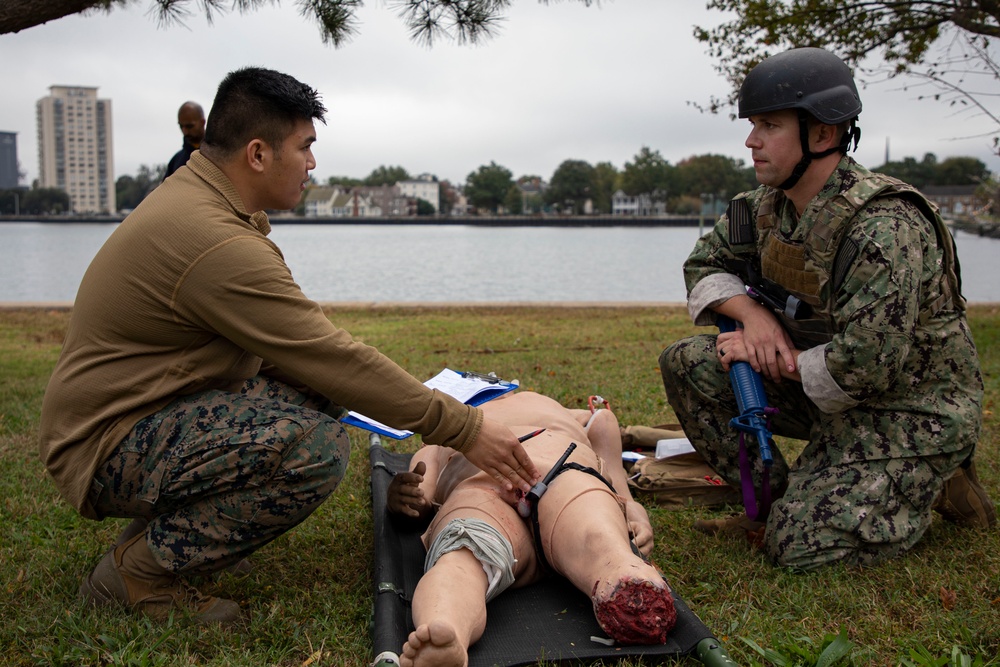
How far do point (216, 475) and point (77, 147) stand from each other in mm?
142720

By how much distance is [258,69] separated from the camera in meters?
2.82

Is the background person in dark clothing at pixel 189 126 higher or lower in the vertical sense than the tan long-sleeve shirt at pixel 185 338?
higher

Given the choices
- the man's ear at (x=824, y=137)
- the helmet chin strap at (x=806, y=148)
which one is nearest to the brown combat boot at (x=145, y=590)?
the helmet chin strap at (x=806, y=148)

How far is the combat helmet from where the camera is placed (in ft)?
10.8

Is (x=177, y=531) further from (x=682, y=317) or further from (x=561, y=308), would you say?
(x=561, y=308)

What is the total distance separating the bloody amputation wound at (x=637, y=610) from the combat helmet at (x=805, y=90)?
1837 mm

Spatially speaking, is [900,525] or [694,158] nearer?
[900,525]

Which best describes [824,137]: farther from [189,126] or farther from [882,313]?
[189,126]

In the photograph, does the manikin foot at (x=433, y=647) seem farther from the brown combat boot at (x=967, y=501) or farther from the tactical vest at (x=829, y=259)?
the brown combat boot at (x=967, y=501)

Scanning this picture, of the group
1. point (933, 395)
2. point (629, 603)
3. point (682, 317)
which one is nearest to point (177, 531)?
point (629, 603)

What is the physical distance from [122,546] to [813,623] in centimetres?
218

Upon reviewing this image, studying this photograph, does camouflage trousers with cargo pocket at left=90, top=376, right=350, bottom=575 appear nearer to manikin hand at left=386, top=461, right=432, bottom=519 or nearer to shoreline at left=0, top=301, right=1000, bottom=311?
manikin hand at left=386, top=461, right=432, bottom=519

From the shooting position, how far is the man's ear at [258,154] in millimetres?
2766

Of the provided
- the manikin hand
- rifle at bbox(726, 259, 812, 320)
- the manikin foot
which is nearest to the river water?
rifle at bbox(726, 259, 812, 320)
